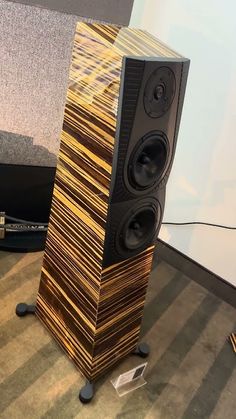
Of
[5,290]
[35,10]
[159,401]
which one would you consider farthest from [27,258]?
[35,10]

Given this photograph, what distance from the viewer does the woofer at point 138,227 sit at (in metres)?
0.76

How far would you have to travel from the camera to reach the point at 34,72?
109 cm

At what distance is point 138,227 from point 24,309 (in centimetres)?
41

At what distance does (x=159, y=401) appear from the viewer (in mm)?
927

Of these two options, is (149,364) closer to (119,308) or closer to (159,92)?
(119,308)

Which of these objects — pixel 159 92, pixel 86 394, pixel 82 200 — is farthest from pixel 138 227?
pixel 86 394

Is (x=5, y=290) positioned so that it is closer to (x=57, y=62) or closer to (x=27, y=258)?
(x=27, y=258)

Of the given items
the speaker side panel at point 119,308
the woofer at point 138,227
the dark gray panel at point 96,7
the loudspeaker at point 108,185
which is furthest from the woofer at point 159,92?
the dark gray panel at point 96,7

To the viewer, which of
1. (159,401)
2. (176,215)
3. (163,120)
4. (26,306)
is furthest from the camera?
(176,215)

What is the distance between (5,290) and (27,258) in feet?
0.48

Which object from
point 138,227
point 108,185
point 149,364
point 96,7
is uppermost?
point 96,7

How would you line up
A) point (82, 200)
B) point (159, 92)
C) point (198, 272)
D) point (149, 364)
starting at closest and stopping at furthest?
point (159, 92), point (82, 200), point (149, 364), point (198, 272)

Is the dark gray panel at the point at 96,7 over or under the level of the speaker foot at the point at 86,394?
over

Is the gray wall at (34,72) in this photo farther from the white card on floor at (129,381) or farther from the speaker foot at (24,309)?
the white card on floor at (129,381)
